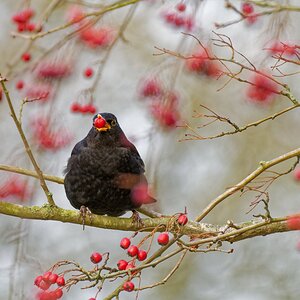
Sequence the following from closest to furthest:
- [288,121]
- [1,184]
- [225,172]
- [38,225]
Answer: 1. [1,184]
2. [288,121]
3. [225,172]
4. [38,225]

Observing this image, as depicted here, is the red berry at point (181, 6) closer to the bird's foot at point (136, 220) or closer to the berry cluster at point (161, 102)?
the berry cluster at point (161, 102)

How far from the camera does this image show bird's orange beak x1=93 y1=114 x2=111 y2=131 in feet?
14.8

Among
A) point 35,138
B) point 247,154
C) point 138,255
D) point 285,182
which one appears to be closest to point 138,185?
point 35,138

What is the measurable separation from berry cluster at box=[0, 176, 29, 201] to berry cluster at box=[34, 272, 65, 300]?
2.98 feet

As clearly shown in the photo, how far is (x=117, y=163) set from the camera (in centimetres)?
468

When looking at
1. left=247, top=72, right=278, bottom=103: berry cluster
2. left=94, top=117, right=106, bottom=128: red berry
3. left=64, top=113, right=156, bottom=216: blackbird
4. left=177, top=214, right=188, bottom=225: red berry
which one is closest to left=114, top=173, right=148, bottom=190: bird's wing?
left=64, top=113, right=156, bottom=216: blackbird

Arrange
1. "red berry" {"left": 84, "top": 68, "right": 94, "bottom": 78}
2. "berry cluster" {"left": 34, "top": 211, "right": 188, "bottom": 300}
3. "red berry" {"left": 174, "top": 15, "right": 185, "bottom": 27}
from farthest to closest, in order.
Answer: "red berry" {"left": 84, "top": 68, "right": 94, "bottom": 78} → "red berry" {"left": 174, "top": 15, "right": 185, "bottom": 27} → "berry cluster" {"left": 34, "top": 211, "right": 188, "bottom": 300}

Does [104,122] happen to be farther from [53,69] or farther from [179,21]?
[179,21]

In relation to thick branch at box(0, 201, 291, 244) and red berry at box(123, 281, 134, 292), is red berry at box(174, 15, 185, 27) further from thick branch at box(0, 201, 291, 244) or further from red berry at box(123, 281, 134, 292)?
red berry at box(123, 281, 134, 292)

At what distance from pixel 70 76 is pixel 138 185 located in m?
0.97

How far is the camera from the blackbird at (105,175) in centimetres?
461

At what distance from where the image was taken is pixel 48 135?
13.0ft

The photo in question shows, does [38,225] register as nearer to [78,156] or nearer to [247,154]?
[247,154]

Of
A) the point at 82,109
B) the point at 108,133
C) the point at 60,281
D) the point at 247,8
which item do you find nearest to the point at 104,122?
the point at 108,133
